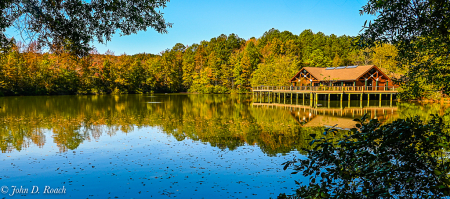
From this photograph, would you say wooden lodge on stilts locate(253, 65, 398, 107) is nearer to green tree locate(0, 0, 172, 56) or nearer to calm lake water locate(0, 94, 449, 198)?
calm lake water locate(0, 94, 449, 198)

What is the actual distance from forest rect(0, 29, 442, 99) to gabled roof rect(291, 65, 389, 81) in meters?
5.04

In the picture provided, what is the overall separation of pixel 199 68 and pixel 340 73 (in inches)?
1849

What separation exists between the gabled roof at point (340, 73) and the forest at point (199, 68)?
5.04 metres

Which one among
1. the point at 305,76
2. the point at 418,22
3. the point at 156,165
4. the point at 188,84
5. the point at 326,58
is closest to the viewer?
the point at 418,22

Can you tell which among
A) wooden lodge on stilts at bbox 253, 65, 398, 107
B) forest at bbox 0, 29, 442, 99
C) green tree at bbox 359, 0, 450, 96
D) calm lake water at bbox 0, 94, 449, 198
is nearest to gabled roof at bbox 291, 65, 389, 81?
wooden lodge on stilts at bbox 253, 65, 398, 107

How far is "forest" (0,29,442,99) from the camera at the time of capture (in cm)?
5328

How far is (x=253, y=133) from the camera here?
14727 millimetres

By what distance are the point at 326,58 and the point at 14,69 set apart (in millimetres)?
63242

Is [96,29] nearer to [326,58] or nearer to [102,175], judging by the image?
[102,175]

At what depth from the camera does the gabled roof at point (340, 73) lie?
135 feet

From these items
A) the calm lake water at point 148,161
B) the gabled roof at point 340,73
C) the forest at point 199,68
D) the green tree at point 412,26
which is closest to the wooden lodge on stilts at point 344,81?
the gabled roof at point 340,73

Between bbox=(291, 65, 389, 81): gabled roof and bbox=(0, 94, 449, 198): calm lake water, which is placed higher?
bbox=(291, 65, 389, 81): gabled roof

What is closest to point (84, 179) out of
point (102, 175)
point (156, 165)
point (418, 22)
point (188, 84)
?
point (102, 175)

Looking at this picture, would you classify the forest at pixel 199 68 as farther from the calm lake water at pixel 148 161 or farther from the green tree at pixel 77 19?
the green tree at pixel 77 19
